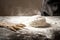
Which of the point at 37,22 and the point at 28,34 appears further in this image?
the point at 37,22

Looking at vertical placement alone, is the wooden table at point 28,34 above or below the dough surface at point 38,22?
below

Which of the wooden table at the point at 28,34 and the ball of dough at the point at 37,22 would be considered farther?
the ball of dough at the point at 37,22

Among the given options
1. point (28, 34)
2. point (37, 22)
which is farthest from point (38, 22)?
point (28, 34)

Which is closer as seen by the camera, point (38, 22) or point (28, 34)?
point (28, 34)

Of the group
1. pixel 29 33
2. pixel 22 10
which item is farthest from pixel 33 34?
pixel 22 10

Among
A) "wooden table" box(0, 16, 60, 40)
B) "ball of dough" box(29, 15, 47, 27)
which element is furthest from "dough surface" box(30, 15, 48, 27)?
"wooden table" box(0, 16, 60, 40)

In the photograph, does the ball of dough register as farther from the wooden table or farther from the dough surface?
the wooden table

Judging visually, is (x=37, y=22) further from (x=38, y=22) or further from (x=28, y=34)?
(x=28, y=34)

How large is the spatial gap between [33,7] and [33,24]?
850mm

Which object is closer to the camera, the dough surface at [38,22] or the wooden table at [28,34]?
the wooden table at [28,34]

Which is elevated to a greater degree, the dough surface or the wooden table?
the dough surface

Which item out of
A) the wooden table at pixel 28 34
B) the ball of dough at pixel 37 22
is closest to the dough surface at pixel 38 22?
the ball of dough at pixel 37 22

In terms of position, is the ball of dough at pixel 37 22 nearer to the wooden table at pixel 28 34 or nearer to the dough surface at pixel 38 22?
the dough surface at pixel 38 22

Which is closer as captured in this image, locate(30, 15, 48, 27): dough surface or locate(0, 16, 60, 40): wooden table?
locate(0, 16, 60, 40): wooden table
